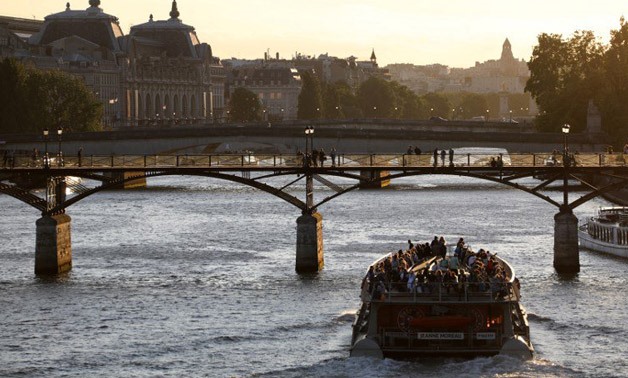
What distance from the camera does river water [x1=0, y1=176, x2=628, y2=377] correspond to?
2410 inches

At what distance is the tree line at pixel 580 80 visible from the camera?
519ft

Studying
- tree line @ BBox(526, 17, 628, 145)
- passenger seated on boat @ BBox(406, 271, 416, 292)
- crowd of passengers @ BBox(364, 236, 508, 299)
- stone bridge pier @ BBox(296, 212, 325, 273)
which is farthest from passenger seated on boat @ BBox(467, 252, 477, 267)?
tree line @ BBox(526, 17, 628, 145)

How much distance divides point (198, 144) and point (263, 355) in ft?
322

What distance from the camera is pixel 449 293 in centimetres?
6025

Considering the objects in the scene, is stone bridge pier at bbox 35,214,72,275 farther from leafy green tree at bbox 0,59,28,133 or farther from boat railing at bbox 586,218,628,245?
leafy green tree at bbox 0,59,28,133

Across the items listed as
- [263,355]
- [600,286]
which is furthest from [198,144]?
[263,355]

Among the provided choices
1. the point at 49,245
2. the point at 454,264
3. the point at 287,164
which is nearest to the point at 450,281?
the point at 454,264

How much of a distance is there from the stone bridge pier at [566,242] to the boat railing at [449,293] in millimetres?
20185

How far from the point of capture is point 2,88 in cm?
17262

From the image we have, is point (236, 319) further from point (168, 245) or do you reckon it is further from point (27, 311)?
point (168, 245)

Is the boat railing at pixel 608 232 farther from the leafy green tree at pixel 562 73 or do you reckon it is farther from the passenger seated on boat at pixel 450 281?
the leafy green tree at pixel 562 73

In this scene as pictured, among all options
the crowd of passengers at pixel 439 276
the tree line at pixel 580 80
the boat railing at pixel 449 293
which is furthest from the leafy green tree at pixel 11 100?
the boat railing at pixel 449 293

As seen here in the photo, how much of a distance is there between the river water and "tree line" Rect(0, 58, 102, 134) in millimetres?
53049

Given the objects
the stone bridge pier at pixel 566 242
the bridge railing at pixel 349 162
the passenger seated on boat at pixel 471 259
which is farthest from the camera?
the bridge railing at pixel 349 162
